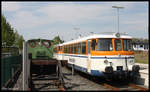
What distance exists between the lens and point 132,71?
451 inches

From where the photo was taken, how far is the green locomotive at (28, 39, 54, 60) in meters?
15.5

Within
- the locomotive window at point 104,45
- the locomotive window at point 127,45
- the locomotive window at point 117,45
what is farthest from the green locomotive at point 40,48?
the locomotive window at point 127,45

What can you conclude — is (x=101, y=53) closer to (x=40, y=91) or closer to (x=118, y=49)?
(x=118, y=49)

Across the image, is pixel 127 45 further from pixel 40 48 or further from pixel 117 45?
pixel 40 48

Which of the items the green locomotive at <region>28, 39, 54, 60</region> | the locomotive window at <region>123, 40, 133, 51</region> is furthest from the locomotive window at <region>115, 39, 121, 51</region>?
the green locomotive at <region>28, 39, 54, 60</region>

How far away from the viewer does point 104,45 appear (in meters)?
11.8

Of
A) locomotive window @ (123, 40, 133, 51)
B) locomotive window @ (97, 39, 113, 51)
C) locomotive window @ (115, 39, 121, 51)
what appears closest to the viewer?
locomotive window @ (97, 39, 113, 51)

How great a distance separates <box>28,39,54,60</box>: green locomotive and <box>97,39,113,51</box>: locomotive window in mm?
4849

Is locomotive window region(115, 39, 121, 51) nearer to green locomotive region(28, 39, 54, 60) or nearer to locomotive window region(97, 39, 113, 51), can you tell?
locomotive window region(97, 39, 113, 51)

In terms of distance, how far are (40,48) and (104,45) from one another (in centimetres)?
567

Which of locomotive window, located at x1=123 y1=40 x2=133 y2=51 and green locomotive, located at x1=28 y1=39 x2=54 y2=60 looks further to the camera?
green locomotive, located at x1=28 y1=39 x2=54 y2=60

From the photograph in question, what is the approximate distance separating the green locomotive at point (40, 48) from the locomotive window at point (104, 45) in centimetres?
485

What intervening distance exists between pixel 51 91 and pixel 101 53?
355 centimetres

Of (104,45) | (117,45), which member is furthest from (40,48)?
(117,45)
